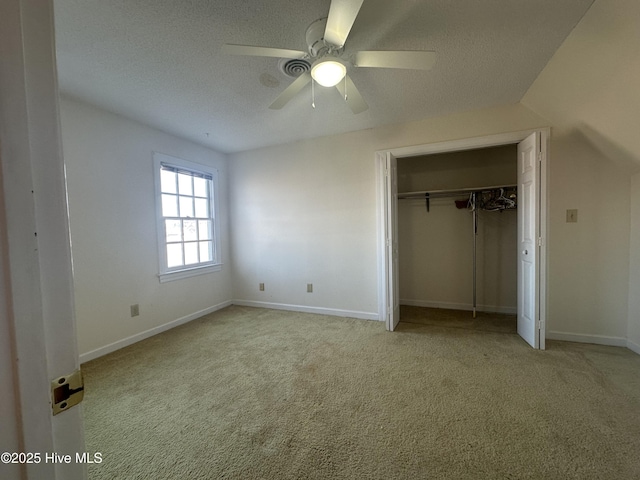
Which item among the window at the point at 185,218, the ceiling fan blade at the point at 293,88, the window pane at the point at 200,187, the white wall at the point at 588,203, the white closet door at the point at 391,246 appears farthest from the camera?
the window pane at the point at 200,187

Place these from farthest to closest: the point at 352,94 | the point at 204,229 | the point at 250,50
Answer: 1. the point at 204,229
2. the point at 352,94
3. the point at 250,50

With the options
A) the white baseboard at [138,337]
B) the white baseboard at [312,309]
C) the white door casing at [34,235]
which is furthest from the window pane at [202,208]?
the white door casing at [34,235]

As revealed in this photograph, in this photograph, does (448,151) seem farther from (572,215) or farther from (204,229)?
(204,229)

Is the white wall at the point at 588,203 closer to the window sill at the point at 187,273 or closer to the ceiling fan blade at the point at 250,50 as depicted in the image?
the ceiling fan blade at the point at 250,50

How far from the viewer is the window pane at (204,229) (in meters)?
3.78

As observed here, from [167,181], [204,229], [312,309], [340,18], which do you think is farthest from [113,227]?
[340,18]

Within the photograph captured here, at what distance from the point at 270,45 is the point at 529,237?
289 cm

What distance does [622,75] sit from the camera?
5.67 feet

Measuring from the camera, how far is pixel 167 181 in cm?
329

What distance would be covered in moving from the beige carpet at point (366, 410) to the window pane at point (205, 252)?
132cm

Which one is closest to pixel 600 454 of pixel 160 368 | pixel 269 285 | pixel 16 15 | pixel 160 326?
pixel 16 15

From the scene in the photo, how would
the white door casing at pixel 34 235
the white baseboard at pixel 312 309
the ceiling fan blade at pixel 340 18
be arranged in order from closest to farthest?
the white door casing at pixel 34 235, the ceiling fan blade at pixel 340 18, the white baseboard at pixel 312 309

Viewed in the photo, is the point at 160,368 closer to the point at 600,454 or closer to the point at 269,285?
the point at 269,285

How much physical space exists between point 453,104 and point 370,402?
113 inches
